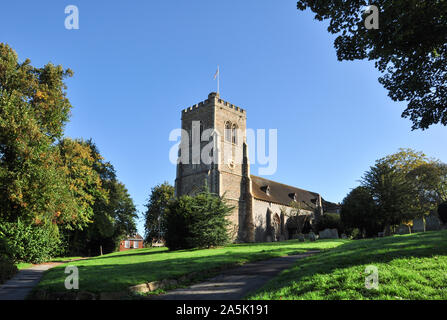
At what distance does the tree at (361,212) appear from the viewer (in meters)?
30.9

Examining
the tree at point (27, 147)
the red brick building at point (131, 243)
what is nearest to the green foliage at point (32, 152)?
the tree at point (27, 147)

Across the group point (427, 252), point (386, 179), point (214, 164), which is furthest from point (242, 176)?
point (427, 252)

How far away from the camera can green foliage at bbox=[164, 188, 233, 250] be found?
84.3 feet

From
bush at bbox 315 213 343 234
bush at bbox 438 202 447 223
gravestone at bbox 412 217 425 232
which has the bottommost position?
bush at bbox 315 213 343 234

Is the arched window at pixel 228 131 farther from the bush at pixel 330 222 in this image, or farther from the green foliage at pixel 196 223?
the bush at pixel 330 222

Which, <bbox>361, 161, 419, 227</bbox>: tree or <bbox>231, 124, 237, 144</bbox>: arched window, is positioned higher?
<bbox>231, 124, 237, 144</bbox>: arched window

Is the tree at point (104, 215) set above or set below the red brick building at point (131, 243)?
above

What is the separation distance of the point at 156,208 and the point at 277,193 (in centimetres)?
2081

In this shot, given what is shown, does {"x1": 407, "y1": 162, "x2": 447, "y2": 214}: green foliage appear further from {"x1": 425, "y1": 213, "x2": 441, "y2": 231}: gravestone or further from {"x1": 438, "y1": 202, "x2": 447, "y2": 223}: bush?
{"x1": 438, "y1": 202, "x2": 447, "y2": 223}: bush

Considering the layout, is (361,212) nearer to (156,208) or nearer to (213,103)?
(213,103)

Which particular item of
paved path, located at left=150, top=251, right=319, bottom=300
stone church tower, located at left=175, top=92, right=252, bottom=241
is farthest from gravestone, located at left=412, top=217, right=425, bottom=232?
paved path, located at left=150, top=251, right=319, bottom=300

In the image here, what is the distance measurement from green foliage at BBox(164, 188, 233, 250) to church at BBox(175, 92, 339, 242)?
33.0 ft

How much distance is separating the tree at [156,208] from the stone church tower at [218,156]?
36.0ft

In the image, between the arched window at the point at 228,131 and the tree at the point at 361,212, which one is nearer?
the tree at the point at 361,212
